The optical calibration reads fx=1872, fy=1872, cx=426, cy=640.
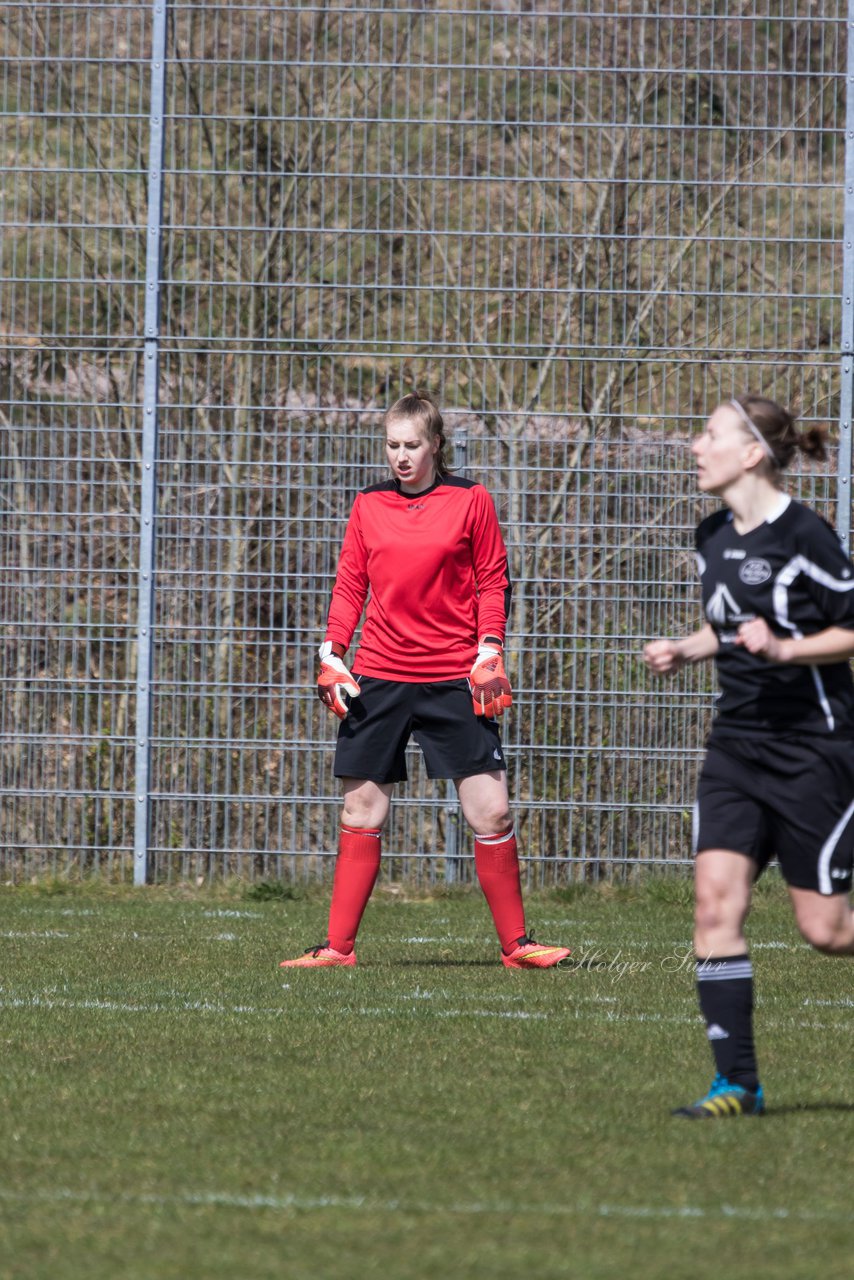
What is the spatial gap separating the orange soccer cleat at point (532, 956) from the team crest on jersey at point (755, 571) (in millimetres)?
2758

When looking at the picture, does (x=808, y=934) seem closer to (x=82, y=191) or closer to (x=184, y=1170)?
(x=184, y=1170)

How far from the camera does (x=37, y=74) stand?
10.3m

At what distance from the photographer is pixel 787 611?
436cm

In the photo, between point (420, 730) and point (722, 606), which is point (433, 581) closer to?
point (420, 730)

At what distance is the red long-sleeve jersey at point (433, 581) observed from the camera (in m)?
6.75

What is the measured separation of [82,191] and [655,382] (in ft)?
10.9

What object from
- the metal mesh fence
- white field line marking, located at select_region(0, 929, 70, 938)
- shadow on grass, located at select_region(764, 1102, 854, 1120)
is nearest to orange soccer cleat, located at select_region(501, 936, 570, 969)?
white field line marking, located at select_region(0, 929, 70, 938)

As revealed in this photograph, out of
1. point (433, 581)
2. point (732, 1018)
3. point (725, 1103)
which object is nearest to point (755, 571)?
point (732, 1018)

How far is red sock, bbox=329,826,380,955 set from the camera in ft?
22.5

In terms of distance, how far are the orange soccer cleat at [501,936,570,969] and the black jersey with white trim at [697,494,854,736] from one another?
2586mm

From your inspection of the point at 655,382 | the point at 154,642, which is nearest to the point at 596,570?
the point at 655,382

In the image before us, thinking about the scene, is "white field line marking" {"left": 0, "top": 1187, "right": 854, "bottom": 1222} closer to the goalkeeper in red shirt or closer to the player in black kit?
the player in black kit

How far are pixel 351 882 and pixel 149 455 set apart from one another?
150 inches

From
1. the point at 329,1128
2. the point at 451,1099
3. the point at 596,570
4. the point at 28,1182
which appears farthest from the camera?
the point at 596,570
